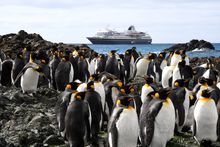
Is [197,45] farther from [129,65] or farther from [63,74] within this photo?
[63,74]

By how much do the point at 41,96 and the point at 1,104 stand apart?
2.58 m

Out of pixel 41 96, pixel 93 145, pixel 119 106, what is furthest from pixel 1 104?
pixel 119 106

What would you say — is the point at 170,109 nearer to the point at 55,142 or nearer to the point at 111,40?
the point at 55,142

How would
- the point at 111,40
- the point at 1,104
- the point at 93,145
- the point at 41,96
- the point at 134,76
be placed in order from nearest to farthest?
1. the point at 93,145
2. the point at 1,104
3. the point at 41,96
4. the point at 134,76
5. the point at 111,40

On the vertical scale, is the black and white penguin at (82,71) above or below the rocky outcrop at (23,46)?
below

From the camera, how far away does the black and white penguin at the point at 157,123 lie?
25.9 ft

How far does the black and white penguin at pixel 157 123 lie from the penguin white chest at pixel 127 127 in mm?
294

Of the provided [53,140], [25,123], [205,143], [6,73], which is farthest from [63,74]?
[205,143]

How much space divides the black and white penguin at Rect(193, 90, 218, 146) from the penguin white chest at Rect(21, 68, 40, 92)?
662cm

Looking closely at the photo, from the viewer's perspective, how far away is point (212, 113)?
28.1 ft

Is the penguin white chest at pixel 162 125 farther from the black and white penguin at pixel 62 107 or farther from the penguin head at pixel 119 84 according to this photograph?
the penguin head at pixel 119 84

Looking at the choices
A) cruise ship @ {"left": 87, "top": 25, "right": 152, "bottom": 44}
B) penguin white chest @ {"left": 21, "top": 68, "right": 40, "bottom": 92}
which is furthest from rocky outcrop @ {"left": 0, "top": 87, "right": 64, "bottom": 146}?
cruise ship @ {"left": 87, "top": 25, "right": 152, "bottom": 44}

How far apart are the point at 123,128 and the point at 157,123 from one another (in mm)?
728

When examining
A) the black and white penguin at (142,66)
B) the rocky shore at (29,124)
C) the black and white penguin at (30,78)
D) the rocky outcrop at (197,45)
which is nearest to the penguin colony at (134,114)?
the rocky shore at (29,124)
